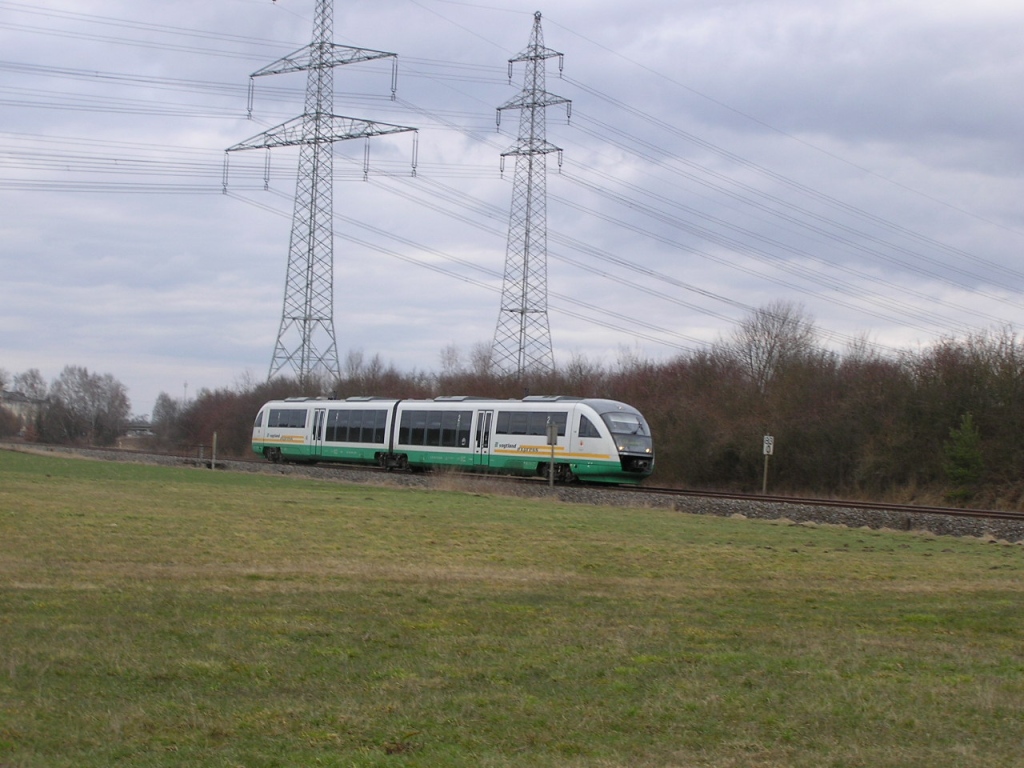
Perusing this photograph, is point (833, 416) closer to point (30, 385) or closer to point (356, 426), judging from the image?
point (356, 426)

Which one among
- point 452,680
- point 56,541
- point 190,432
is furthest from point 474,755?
point 190,432

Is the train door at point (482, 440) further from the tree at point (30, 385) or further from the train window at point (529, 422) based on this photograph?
the tree at point (30, 385)

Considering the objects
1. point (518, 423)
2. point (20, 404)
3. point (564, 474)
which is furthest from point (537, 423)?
point (20, 404)

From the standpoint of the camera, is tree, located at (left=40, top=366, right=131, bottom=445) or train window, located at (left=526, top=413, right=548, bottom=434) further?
tree, located at (left=40, top=366, right=131, bottom=445)

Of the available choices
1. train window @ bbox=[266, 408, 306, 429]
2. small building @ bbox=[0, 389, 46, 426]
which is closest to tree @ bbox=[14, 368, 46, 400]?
small building @ bbox=[0, 389, 46, 426]

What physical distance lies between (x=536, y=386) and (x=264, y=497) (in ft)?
113

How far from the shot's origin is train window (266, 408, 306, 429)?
50.8 m

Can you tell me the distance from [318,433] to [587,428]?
55.8ft

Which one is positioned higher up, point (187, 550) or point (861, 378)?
point (861, 378)

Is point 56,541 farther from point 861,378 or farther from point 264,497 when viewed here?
point 861,378

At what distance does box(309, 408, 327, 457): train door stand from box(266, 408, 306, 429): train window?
110 cm

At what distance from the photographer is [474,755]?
6.35m

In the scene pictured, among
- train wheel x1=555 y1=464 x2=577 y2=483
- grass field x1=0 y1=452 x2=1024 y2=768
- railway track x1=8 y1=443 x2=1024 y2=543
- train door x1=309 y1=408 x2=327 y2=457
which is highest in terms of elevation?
train door x1=309 y1=408 x2=327 y2=457

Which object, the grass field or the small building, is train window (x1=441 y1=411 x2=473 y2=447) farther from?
the small building
